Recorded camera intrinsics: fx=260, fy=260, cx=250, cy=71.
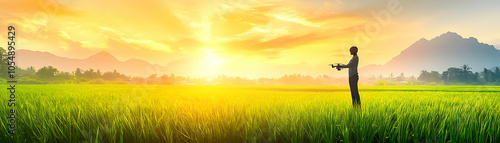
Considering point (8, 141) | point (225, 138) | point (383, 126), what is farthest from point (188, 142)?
point (383, 126)

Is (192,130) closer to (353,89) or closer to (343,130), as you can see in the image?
(343,130)

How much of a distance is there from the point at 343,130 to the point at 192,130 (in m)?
1.80

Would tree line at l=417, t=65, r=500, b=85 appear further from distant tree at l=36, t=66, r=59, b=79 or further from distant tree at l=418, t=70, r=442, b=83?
distant tree at l=36, t=66, r=59, b=79

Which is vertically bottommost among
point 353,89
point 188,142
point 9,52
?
point 188,142

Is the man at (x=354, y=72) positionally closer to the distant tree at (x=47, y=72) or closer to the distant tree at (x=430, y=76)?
the distant tree at (x=47, y=72)

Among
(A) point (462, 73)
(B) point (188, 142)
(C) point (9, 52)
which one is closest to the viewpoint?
(B) point (188, 142)

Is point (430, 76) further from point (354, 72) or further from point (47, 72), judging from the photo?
point (47, 72)

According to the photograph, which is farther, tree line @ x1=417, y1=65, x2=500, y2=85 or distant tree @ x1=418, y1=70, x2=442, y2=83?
distant tree @ x1=418, y1=70, x2=442, y2=83


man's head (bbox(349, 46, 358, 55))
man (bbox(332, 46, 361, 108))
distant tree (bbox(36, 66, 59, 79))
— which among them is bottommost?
man (bbox(332, 46, 361, 108))

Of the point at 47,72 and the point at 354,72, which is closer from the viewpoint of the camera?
the point at 354,72

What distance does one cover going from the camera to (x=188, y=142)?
3096 millimetres

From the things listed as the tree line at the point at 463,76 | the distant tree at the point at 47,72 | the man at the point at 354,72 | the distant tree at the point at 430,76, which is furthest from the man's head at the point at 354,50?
the distant tree at the point at 430,76

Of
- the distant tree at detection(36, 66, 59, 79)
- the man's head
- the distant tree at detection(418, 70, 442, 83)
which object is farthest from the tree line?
the distant tree at detection(36, 66, 59, 79)

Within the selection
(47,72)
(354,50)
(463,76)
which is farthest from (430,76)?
(47,72)
